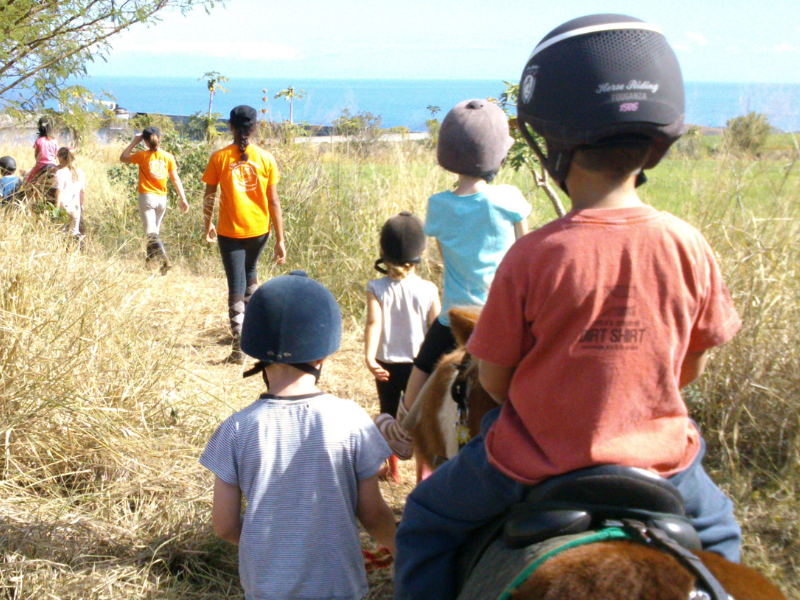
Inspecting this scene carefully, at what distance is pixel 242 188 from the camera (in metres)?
6.04

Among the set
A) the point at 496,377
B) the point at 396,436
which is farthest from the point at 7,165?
the point at 496,377

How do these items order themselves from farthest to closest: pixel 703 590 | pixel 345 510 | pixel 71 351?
pixel 71 351 < pixel 345 510 < pixel 703 590

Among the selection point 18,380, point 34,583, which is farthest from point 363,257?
point 34,583

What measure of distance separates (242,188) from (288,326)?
4218 millimetres

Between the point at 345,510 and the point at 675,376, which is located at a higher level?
the point at 675,376

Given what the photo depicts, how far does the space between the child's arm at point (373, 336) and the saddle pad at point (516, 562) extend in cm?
A: 231

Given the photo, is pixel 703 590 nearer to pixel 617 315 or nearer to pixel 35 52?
pixel 617 315

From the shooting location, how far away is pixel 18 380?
3.62 m

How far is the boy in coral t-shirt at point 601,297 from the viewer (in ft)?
4.77

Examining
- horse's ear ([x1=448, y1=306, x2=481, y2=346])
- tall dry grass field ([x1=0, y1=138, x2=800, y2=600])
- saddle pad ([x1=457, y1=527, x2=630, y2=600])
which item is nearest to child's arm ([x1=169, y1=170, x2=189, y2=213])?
tall dry grass field ([x1=0, y1=138, x2=800, y2=600])

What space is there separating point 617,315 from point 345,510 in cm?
110

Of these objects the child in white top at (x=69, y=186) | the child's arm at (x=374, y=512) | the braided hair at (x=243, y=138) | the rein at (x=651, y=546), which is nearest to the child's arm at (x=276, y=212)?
the braided hair at (x=243, y=138)

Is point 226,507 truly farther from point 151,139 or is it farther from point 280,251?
point 151,139

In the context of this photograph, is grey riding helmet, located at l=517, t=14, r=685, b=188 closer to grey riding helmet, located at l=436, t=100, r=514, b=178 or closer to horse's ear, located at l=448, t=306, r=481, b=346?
horse's ear, located at l=448, t=306, r=481, b=346
